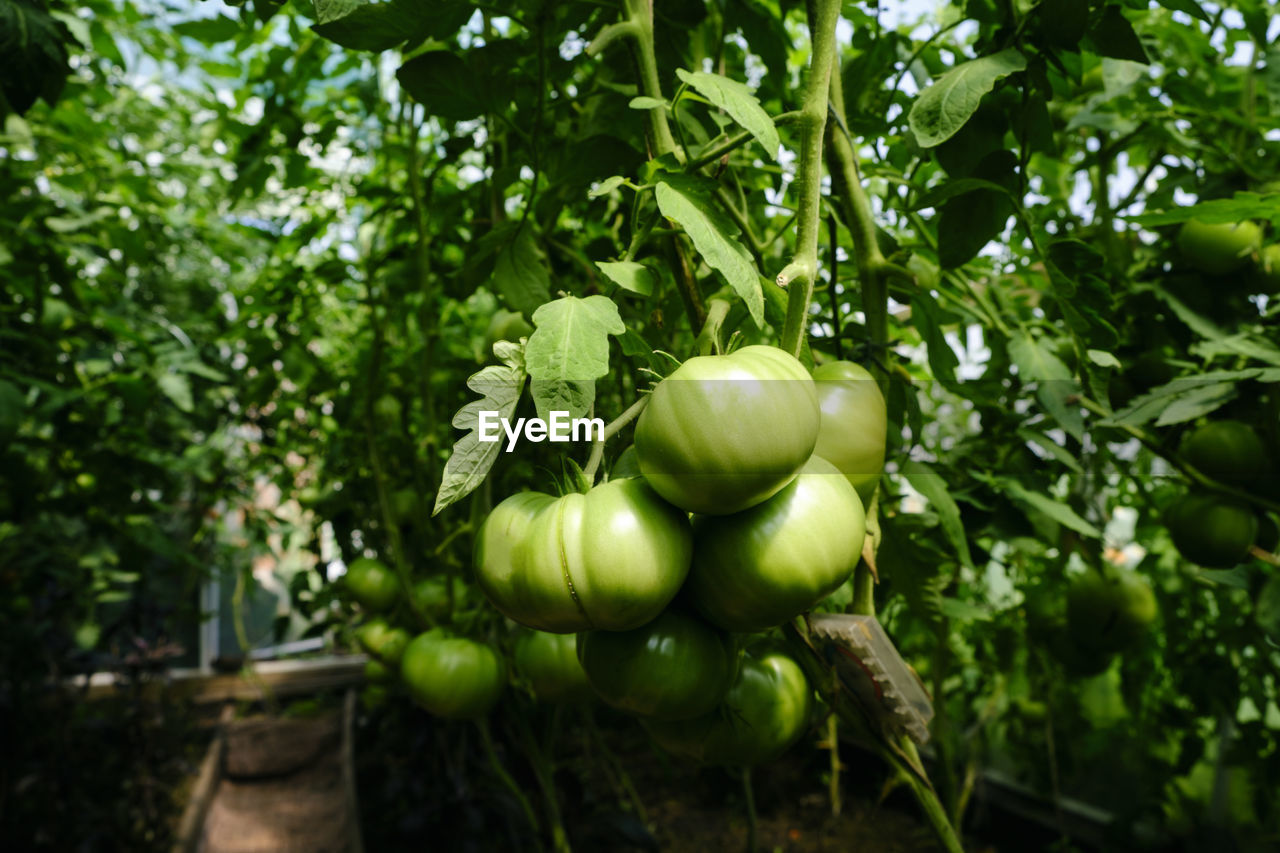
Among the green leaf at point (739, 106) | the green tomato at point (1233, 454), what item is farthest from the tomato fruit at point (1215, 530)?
the green leaf at point (739, 106)

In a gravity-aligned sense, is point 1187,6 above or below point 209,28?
below

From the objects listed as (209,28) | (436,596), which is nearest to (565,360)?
(436,596)

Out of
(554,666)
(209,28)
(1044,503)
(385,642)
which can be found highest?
(209,28)

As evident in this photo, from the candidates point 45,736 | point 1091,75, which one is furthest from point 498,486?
point 45,736

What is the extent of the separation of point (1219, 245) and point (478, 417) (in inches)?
37.7

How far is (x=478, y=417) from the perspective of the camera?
0.41 m

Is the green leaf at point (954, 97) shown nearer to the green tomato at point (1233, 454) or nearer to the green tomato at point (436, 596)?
the green tomato at point (1233, 454)

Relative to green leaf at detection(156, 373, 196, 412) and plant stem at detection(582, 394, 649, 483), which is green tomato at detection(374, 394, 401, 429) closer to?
green leaf at detection(156, 373, 196, 412)

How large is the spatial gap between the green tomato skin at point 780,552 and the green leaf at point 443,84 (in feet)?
1.32

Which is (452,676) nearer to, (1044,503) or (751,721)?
(751,721)

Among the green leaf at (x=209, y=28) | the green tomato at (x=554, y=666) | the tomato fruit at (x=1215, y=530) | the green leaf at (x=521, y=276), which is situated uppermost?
the green leaf at (x=209, y=28)

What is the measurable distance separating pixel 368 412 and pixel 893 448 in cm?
86

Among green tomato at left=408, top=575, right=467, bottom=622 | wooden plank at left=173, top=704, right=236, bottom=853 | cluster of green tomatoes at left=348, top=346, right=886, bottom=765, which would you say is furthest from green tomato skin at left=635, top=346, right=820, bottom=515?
wooden plank at left=173, top=704, right=236, bottom=853

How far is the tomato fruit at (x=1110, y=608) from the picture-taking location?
3.73 feet
